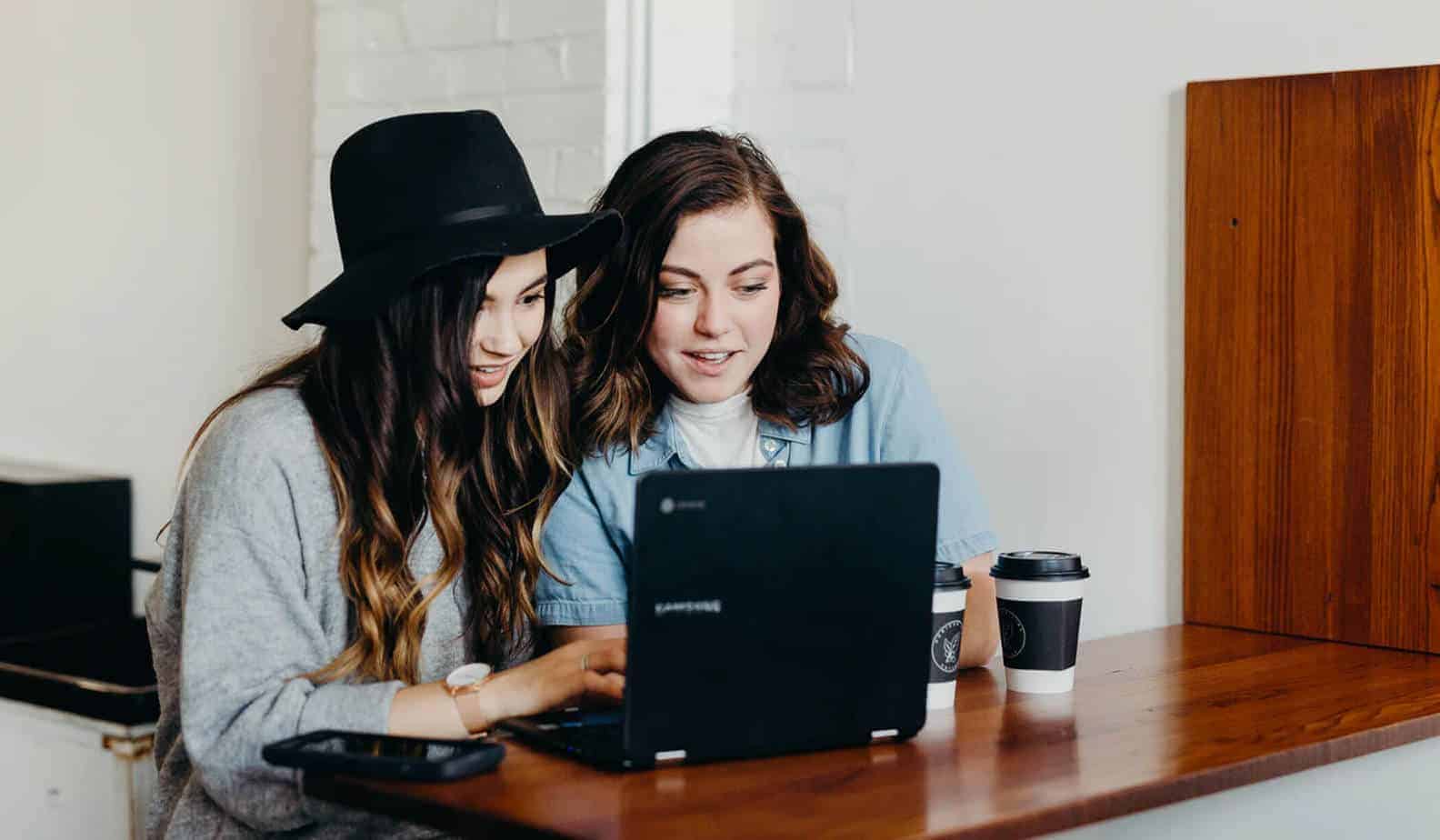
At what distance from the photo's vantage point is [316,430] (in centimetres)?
147

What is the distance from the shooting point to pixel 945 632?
1.45 metres

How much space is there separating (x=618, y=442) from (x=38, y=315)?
1822 mm

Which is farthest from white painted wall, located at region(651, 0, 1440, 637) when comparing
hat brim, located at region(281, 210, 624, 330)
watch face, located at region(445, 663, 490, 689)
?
watch face, located at region(445, 663, 490, 689)

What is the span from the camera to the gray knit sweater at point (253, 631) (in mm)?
1304

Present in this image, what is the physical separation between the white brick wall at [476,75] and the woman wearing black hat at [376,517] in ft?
2.19

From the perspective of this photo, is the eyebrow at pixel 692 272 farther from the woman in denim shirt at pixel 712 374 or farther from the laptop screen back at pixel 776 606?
the laptop screen back at pixel 776 606

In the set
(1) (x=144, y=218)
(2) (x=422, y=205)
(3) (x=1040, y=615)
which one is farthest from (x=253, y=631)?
(1) (x=144, y=218)

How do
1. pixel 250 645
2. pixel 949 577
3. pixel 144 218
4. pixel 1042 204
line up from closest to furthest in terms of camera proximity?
pixel 250 645 → pixel 949 577 → pixel 1042 204 → pixel 144 218

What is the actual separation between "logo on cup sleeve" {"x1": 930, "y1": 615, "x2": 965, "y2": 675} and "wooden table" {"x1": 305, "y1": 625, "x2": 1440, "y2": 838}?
0.04 meters

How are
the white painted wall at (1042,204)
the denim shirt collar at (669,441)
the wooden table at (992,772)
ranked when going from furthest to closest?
the white painted wall at (1042,204) → the denim shirt collar at (669,441) → the wooden table at (992,772)

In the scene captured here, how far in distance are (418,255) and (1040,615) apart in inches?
26.4

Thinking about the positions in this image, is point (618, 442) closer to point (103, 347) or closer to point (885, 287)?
point (885, 287)

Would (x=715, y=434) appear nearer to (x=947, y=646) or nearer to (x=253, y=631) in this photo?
(x=947, y=646)

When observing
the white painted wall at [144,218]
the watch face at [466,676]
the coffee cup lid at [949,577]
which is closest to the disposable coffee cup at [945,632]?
the coffee cup lid at [949,577]
